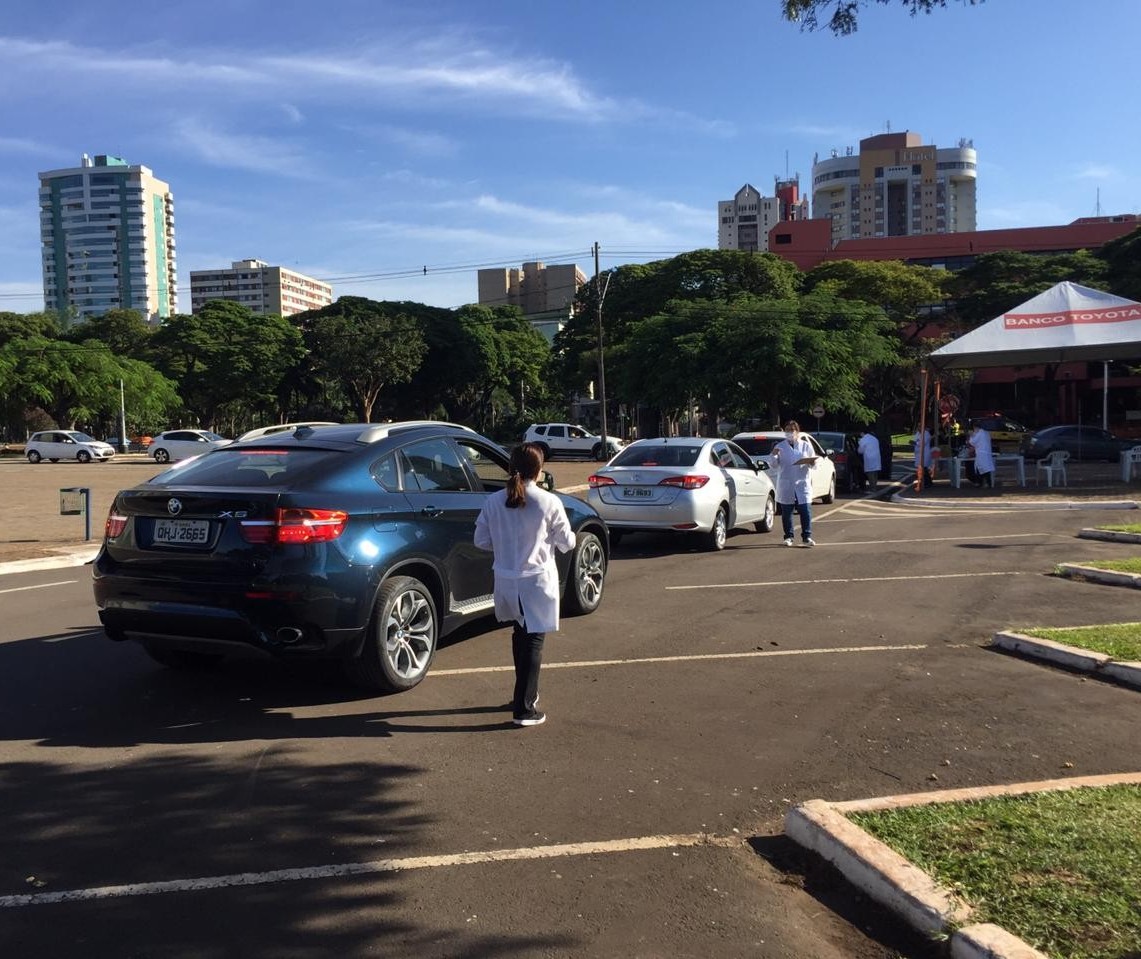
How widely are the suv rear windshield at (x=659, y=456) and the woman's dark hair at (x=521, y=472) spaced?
7.50 m

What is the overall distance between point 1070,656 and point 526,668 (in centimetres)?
386

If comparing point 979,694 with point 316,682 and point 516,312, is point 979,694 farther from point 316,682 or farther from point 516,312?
point 516,312

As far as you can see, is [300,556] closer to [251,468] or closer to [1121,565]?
[251,468]

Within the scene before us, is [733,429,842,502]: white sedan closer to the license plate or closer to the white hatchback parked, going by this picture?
the license plate

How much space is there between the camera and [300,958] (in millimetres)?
3186

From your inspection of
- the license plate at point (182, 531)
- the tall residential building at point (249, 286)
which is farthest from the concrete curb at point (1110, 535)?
the tall residential building at point (249, 286)

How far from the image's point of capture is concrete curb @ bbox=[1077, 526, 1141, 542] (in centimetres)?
1313

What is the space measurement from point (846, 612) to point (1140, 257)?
5186 centimetres

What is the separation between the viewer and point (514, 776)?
15.8ft

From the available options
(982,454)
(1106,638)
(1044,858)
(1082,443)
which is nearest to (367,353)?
(1082,443)

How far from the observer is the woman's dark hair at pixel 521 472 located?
18.2 ft

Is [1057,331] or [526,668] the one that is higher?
[1057,331]

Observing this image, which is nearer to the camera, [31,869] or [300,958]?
[300,958]

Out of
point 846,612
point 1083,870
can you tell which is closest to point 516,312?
point 846,612
